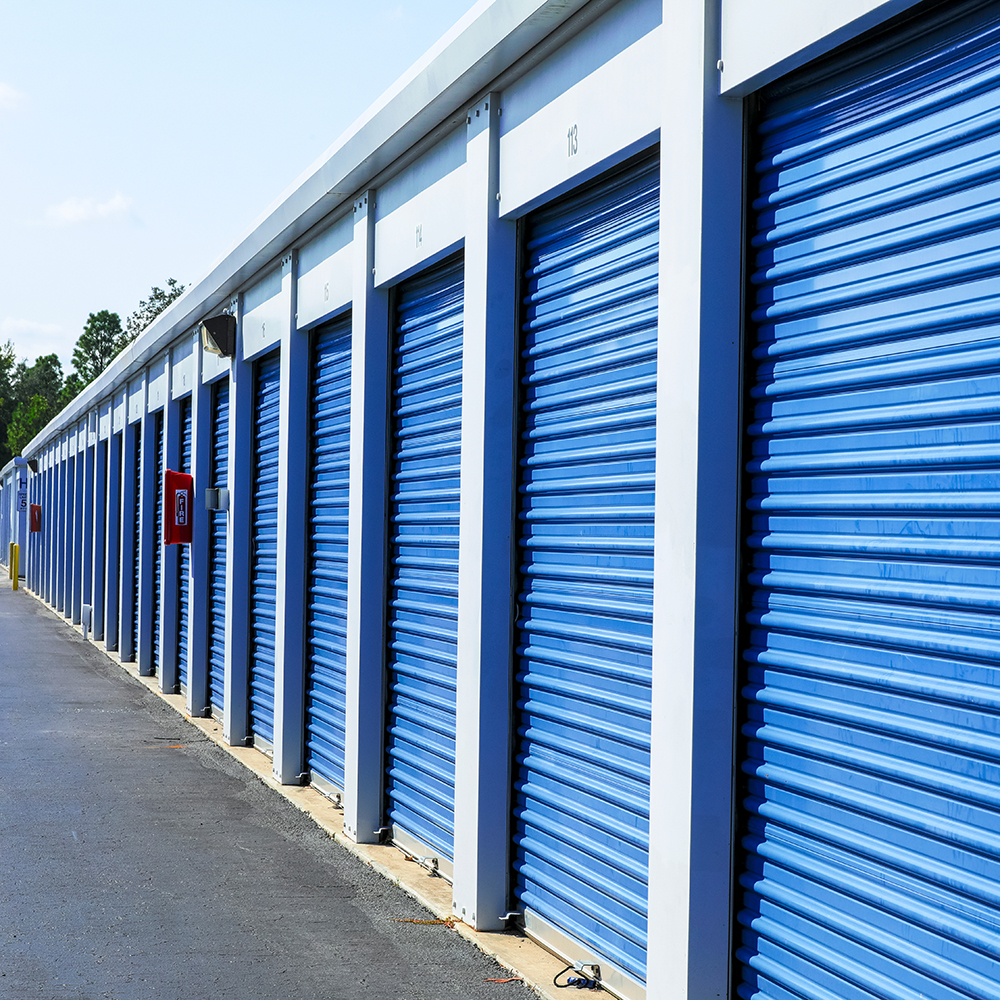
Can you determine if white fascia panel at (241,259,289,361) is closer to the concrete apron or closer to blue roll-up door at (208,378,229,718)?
blue roll-up door at (208,378,229,718)

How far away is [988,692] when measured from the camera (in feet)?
11.4

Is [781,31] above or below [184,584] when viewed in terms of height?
above

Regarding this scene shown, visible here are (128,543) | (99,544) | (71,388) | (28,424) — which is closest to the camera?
(128,543)

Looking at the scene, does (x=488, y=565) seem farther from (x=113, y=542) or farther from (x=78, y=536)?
(x=78, y=536)

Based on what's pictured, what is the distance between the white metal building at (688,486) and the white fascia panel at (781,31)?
1 centimetres

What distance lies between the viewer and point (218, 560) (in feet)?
46.3

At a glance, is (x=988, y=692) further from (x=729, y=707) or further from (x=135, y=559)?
(x=135, y=559)

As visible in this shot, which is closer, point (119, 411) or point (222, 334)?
point (222, 334)

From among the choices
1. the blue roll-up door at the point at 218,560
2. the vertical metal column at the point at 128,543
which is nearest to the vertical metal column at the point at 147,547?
the vertical metal column at the point at 128,543

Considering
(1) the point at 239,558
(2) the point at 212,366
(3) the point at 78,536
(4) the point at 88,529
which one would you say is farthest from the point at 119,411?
(1) the point at 239,558

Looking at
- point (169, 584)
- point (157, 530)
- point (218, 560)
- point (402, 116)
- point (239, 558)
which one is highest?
point (402, 116)

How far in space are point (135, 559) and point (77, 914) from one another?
14.2m

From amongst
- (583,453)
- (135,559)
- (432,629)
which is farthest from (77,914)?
(135,559)

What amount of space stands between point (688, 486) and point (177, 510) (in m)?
10.7
